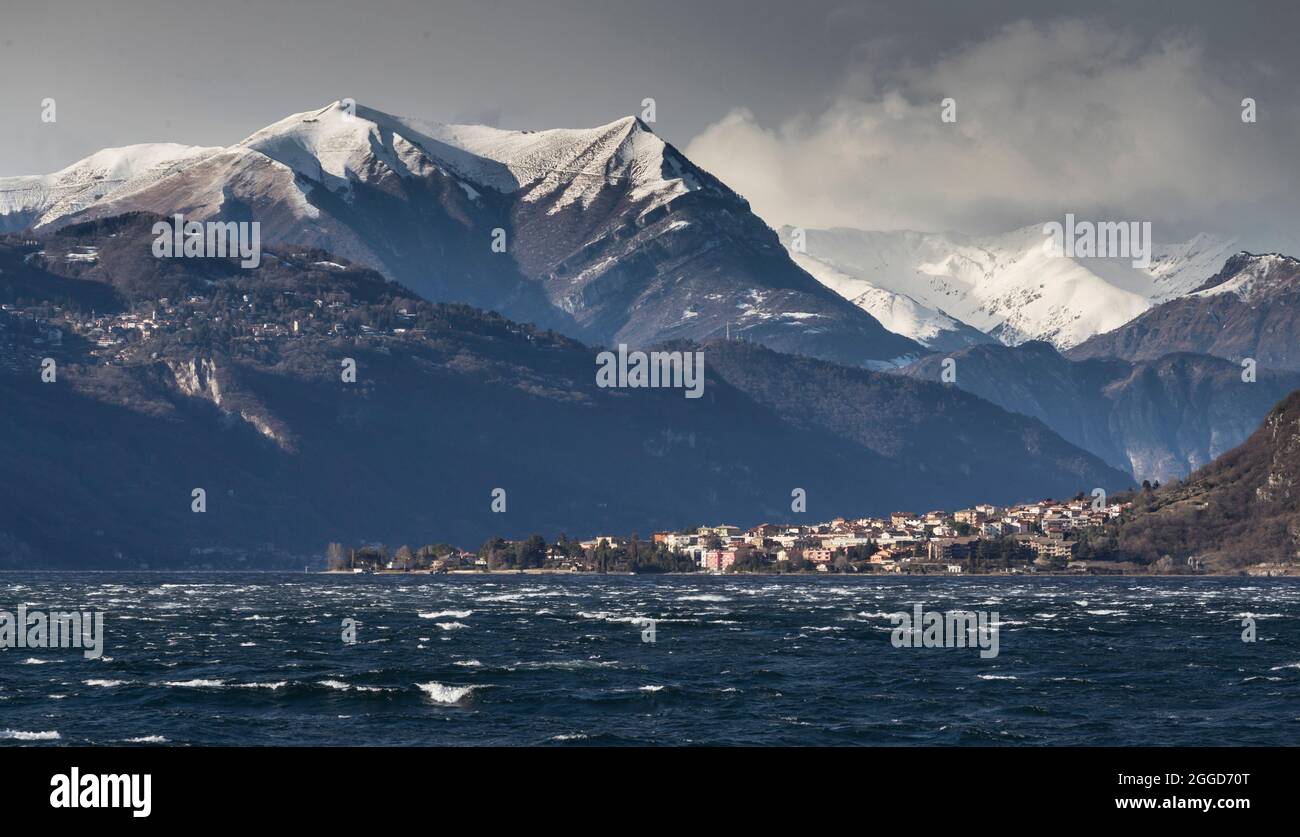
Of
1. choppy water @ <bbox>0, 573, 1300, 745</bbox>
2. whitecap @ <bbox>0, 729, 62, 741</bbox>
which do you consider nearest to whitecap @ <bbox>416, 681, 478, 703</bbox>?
choppy water @ <bbox>0, 573, 1300, 745</bbox>

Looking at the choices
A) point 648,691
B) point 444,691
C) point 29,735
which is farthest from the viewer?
point 648,691

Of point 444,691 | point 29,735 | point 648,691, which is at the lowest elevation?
point 648,691

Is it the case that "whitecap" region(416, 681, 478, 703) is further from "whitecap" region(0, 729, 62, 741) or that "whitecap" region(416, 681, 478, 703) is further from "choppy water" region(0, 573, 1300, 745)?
"whitecap" region(0, 729, 62, 741)

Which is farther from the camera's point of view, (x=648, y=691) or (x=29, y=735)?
(x=648, y=691)

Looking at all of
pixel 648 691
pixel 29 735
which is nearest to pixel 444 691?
pixel 648 691

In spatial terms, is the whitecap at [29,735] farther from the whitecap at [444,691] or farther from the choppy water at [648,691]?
the whitecap at [444,691]

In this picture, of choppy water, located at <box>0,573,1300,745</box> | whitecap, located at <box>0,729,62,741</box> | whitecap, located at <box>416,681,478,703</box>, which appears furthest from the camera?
whitecap, located at <box>416,681,478,703</box>

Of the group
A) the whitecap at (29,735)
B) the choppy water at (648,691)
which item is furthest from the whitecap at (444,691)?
the whitecap at (29,735)

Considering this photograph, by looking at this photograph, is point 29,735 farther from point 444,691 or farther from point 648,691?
point 648,691

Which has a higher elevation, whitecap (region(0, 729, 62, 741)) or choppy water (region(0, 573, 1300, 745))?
whitecap (region(0, 729, 62, 741))
